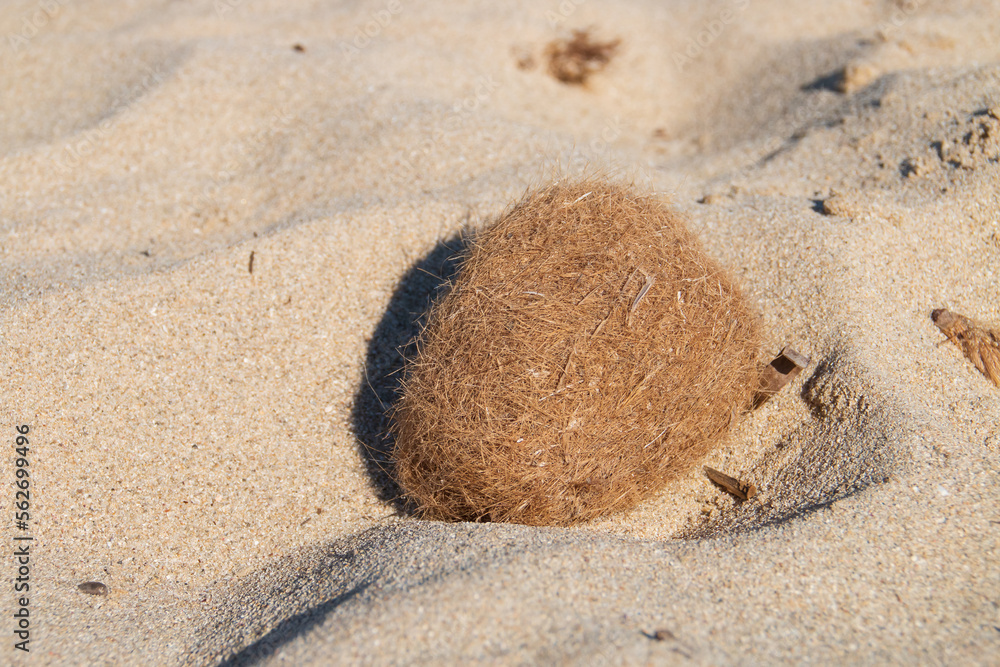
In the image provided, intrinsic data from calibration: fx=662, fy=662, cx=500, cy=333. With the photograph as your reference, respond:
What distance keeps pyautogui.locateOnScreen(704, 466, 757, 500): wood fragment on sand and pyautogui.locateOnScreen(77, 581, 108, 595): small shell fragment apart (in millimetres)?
2402

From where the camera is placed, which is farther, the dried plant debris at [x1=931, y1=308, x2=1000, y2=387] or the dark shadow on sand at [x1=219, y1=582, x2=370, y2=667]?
the dried plant debris at [x1=931, y1=308, x2=1000, y2=387]

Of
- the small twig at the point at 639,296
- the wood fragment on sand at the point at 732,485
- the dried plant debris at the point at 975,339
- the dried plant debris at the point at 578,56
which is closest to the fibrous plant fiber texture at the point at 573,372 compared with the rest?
the small twig at the point at 639,296

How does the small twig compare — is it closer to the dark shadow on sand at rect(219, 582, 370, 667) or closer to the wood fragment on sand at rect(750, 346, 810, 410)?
the wood fragment on sand at rect(750, 346, 810, 410)

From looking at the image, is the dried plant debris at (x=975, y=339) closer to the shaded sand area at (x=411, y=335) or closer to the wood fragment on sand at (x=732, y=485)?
the shaded sand area at (x=411, y=335)

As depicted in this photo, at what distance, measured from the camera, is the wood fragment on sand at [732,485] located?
2.71 m

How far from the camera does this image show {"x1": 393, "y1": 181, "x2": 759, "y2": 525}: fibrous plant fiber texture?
2.39 meters

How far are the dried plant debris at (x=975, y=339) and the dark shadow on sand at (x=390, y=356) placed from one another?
7.50ft

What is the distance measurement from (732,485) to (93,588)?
8.18 feet

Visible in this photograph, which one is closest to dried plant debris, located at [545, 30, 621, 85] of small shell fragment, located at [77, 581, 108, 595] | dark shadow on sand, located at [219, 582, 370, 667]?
dark shadow on sand, located at [219, 582, 370, 667]

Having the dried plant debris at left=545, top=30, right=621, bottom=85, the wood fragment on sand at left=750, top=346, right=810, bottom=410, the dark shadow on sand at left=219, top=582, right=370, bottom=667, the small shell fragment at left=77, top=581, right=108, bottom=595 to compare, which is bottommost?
the small shell fragment at left=77, top=581, right=108, bottom=595

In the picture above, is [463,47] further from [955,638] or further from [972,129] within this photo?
[955,638]

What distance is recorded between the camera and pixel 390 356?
3.20m

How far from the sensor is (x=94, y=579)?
2484 millimetres

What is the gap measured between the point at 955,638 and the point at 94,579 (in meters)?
2.92
